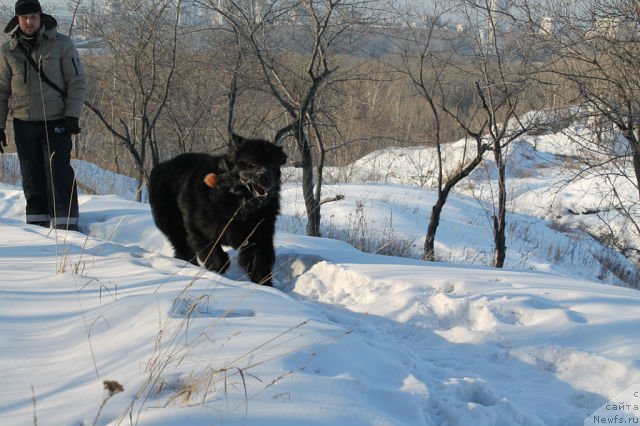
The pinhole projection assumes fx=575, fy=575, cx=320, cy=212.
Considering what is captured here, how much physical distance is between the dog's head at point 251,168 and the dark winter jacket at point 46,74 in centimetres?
226

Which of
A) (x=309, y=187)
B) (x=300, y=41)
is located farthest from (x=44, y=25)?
(x=309, y=187)

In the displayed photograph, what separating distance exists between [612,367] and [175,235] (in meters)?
4.62

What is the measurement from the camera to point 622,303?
4.21 metres

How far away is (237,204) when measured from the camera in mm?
5547

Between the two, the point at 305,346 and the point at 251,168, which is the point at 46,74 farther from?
the point at 305,346

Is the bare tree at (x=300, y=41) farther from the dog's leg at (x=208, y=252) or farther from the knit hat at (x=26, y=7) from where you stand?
the dog's leg at (x=208, y=252)

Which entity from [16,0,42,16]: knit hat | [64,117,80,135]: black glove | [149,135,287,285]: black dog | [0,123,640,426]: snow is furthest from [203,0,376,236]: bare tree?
[0,123,640,426]: snow

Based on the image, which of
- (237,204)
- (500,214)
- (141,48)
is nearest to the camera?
(237,204)

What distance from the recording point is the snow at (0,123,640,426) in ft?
7.55

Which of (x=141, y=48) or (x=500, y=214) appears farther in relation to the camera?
(x=141, y=48)

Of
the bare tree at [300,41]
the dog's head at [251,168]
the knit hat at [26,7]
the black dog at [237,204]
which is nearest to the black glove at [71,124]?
the knit hat at [26,7]

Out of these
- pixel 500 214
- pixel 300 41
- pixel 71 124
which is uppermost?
pixel 300 41

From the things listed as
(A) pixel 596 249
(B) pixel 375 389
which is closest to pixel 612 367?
(B) pixel 375 389

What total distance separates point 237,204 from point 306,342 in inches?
109
